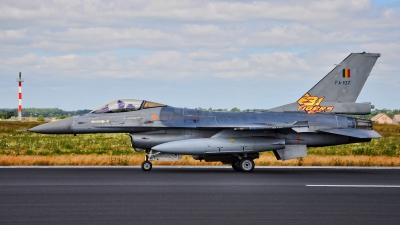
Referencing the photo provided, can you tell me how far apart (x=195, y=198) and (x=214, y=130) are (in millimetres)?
8668

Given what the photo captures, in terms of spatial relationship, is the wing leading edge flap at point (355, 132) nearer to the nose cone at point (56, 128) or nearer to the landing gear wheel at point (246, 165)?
the landing gear wheel at point (246, 165)

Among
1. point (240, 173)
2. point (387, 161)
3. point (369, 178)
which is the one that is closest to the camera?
point (369, 178)

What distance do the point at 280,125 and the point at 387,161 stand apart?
272 inches

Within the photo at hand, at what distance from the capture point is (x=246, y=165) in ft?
69.6

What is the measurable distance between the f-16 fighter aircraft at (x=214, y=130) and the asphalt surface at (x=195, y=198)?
1.88 m

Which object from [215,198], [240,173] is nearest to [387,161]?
[240,173]

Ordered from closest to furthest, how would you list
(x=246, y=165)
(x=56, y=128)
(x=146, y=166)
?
1. (x=146, y=166)
2. (x=246, y=165)
3. (x=56, y=128)

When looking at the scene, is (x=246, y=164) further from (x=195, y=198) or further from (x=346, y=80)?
(x=195, y=198)

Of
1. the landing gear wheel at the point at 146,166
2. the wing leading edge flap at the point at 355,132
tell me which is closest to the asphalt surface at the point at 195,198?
the landing gear wheel at the point at 146,166

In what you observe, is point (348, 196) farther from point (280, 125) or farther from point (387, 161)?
point (387, 161)

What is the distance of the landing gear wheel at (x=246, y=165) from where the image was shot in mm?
21156

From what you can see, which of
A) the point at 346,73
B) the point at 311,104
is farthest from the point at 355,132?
the point at 346,73

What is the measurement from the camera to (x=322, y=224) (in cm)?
1046

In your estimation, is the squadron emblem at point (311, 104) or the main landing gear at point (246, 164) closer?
the main landing gear at point (246, 164)
